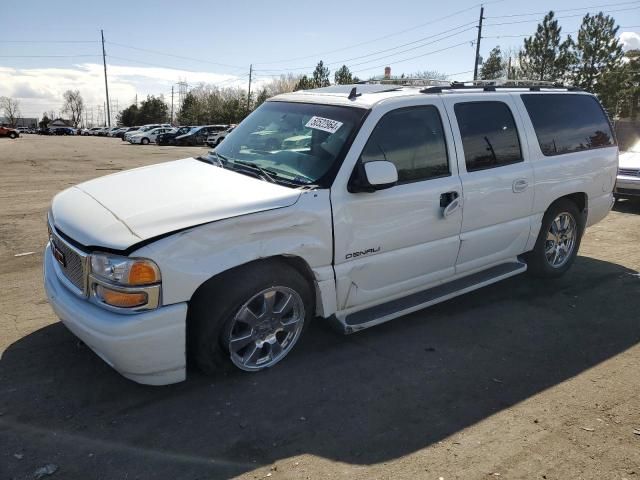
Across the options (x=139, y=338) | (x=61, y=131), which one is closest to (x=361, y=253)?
(x=139, y=338)

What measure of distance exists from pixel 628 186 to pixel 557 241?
5.20m

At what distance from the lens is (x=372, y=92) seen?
165 inches

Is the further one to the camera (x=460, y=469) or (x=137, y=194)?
(x=137, y=194)

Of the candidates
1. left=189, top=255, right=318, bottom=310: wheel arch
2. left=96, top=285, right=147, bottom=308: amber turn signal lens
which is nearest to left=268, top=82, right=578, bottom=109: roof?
left=189, top=255, right=318, bottom=310: wheel arch

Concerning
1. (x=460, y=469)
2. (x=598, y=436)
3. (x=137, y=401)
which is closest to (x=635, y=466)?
(x=598, y=436)

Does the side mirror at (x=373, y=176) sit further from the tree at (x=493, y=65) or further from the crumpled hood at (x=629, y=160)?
the tree at (x=493, y=65)

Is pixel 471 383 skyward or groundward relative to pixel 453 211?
groundward

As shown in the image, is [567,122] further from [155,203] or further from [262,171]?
[155,203]

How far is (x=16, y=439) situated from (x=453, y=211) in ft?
10.8

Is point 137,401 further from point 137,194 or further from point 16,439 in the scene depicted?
point 137,194

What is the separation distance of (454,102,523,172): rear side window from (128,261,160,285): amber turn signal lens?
2641 millimetres

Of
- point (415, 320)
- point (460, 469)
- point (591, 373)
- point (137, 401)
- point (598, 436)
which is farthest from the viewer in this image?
point (415, 320)

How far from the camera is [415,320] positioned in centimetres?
456

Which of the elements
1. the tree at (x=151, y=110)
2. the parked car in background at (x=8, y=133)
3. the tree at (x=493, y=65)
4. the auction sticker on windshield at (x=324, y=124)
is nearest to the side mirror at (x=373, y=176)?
the auction sticker on windshield at (x=324, y=124)
